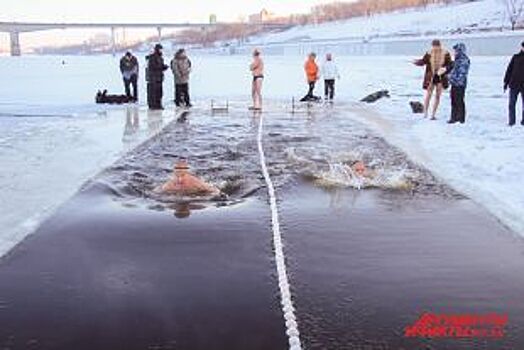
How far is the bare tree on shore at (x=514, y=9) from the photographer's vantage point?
64131 mm

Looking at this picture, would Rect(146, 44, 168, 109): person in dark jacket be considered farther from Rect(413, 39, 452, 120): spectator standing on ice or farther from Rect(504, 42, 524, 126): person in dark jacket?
Rect(504, 42, 524, 126): person in dark jacket

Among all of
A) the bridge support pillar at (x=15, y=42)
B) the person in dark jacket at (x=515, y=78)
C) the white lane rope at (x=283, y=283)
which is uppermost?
the person in dark jacket at (x=515, y=78)

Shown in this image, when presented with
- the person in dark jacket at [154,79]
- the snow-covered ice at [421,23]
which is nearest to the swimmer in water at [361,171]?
Result: the person in dark jacket at [154,79]

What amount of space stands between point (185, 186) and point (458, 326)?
4.27m

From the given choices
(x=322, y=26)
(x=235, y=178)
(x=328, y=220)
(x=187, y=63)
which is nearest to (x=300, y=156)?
(x=235, y=178)

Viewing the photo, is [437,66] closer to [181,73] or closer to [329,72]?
[329,72]

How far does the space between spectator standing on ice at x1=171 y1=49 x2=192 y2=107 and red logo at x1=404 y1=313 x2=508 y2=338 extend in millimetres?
16075

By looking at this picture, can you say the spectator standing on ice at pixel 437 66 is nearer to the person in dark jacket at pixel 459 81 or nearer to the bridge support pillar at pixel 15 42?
the person in dark jacket at pixel 459 81

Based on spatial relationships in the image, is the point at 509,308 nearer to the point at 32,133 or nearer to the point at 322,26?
the point at 32,133

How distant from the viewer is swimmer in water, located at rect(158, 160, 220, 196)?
8047 mm

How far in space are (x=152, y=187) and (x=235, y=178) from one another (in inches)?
44.1

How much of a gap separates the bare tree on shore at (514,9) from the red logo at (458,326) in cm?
6010

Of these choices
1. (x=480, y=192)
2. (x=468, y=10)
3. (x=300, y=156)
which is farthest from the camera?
(x=468, y=10)

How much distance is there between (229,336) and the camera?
166 inches
